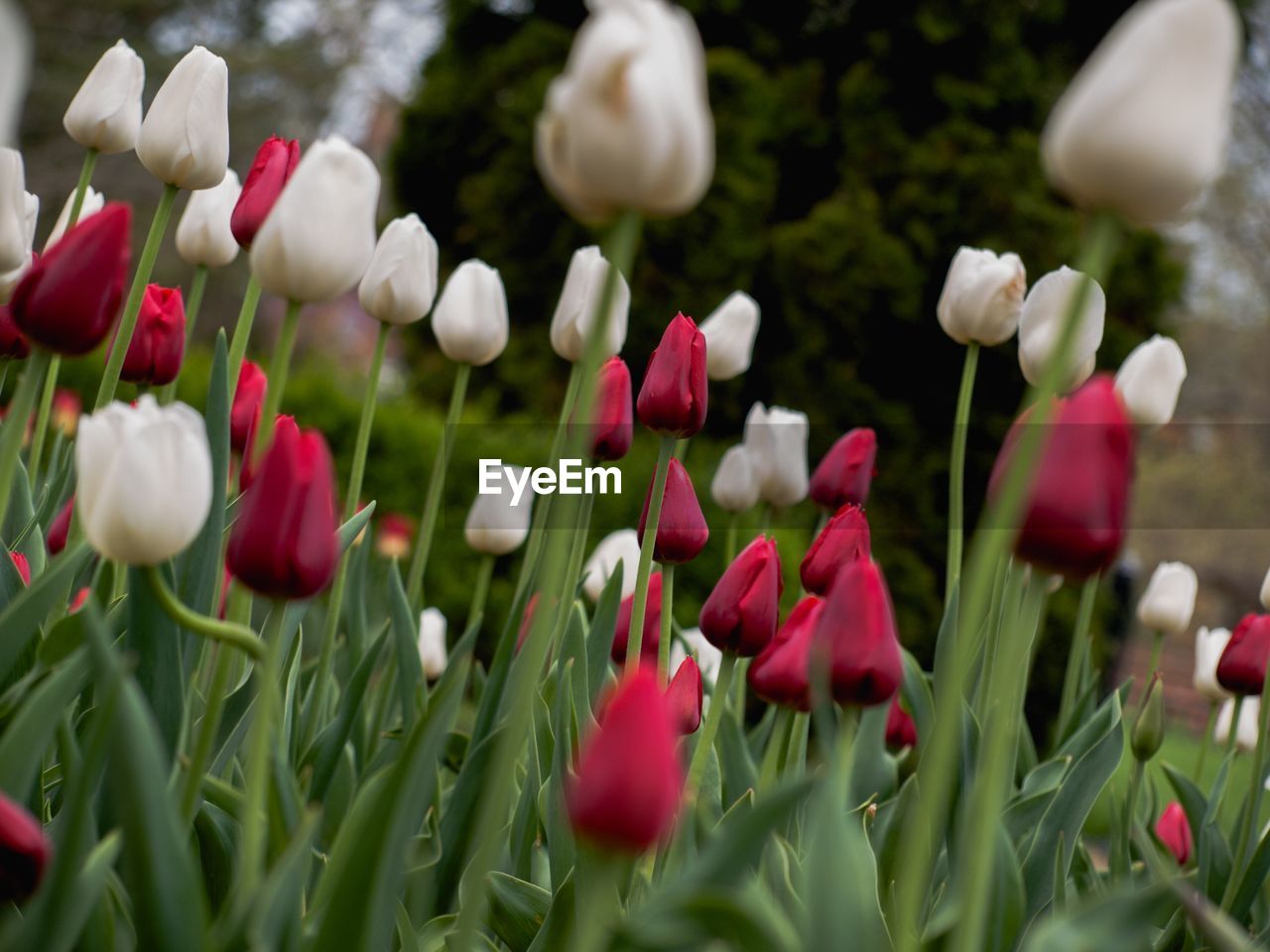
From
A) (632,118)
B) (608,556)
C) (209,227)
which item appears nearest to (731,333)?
(608,556)

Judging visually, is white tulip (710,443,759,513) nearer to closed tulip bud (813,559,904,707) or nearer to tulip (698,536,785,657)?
tulip (698,536,785,657)

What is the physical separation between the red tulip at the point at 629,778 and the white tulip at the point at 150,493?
28cm

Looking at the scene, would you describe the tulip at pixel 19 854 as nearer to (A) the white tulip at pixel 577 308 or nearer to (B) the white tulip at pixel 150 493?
(B) the white tulip at pixel 150 493

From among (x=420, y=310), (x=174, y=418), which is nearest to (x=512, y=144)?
(x=420, y=310)

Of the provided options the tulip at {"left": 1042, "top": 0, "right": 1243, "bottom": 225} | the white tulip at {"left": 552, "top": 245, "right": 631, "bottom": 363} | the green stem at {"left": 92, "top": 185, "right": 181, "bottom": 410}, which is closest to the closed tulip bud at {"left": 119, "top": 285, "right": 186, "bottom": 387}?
the green stem at {"left": 92, "top": 185, "right": 181, "bottom": 410}

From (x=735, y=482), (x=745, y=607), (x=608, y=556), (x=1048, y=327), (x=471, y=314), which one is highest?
(x=1048, y=327)

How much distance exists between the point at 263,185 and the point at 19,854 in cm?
62

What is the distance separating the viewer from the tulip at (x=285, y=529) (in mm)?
668

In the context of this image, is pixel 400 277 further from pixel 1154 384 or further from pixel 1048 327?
pixel 1154 384

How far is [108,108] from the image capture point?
3.99ft

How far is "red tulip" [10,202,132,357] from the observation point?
0.74m

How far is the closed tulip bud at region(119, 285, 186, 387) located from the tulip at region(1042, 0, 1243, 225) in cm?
92

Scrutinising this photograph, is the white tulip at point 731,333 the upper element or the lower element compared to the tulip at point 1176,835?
upper

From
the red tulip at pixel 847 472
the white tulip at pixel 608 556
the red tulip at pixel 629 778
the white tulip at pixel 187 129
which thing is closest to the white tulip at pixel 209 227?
the white tulip at pixel 187 129
